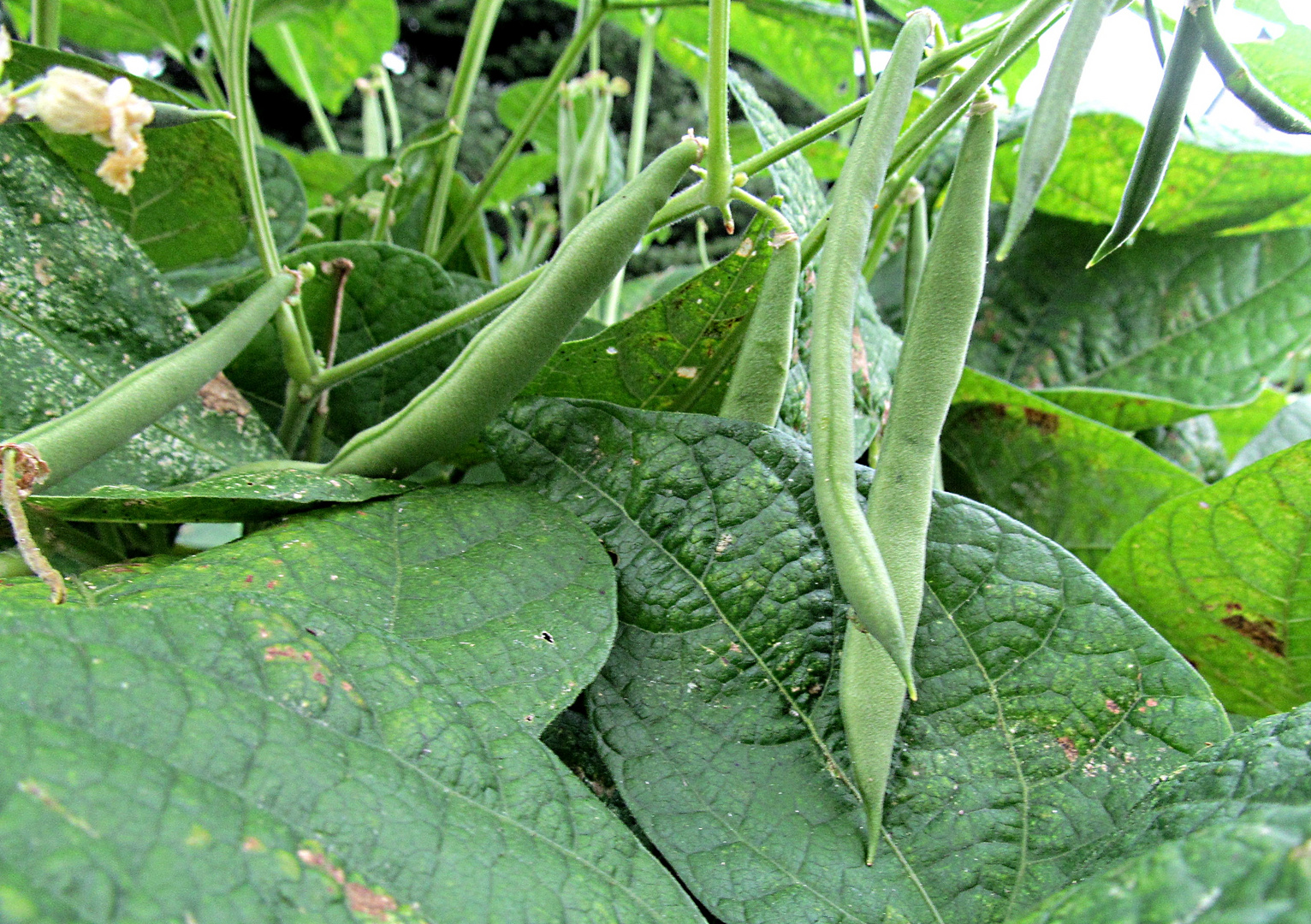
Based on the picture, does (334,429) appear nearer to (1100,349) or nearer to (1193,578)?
(1193,578)

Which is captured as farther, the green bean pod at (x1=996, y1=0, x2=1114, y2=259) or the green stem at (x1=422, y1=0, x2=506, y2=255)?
the green stem at (x1=422, y1=0, x2=506, y2=255)

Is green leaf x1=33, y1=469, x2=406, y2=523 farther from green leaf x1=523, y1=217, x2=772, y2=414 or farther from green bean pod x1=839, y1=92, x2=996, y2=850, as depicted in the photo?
green bean pod x1=839, y1=92, x2=996, y2=850

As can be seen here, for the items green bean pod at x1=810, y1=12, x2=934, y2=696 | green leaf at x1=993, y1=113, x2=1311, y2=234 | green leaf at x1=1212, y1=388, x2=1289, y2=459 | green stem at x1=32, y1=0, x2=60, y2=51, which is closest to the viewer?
green bean pod at x1=810, y1=12, x2=934, y2=696

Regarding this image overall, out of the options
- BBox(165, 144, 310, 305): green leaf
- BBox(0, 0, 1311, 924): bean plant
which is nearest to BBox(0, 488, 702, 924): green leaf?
BBox(0, 0, 1311, 924): bean plant

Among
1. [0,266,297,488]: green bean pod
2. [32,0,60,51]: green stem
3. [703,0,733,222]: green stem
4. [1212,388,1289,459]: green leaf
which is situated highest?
[703,0,733,222]: green stem

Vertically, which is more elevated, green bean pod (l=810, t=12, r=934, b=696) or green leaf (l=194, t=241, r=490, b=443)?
green bean pod (l=810, t=12, r=934, b=696)

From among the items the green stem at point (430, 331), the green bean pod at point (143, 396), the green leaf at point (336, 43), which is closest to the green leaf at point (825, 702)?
the green stem at point (430, 331)

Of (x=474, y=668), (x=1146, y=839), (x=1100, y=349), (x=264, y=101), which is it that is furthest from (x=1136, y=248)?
(x=264, y=101)
